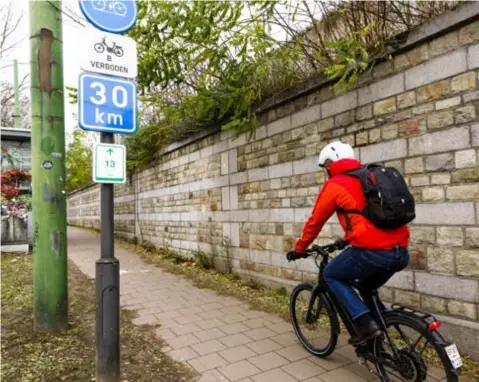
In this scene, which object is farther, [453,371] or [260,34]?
[260,34]

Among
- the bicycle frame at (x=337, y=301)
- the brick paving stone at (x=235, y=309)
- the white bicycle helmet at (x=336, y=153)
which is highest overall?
the white bicycle helmet at (x=336, y=153)

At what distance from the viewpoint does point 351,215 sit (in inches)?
104

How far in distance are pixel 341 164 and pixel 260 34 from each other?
2546 millimetres

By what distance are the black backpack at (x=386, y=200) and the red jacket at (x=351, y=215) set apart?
0.05 m

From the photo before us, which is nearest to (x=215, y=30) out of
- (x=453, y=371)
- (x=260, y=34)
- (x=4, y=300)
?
(x=260, y=34)

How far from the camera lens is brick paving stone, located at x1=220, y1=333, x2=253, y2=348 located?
12.3 feet

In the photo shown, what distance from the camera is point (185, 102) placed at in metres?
6.25

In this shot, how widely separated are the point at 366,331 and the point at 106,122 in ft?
8.12

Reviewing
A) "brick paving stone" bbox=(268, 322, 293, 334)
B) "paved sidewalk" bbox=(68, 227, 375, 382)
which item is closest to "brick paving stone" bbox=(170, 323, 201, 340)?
"paved sidewalk" bbox=(68, 227, 375, 382)

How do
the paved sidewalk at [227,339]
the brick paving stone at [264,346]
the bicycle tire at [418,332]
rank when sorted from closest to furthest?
the bicycle tire at [418,332]
the paved sidewalk at [227,339]
the brick paving stone at [264,346]

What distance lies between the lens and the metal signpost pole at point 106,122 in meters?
2.76

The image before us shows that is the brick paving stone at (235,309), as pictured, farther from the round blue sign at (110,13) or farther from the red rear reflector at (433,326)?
the round blue sign at (110,13)

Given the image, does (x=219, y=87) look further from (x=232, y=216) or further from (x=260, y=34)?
(x=232, y=216)

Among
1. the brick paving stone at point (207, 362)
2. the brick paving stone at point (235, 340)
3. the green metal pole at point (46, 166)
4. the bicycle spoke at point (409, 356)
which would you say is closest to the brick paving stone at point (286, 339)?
the brick paving stone at point (235, 340)
